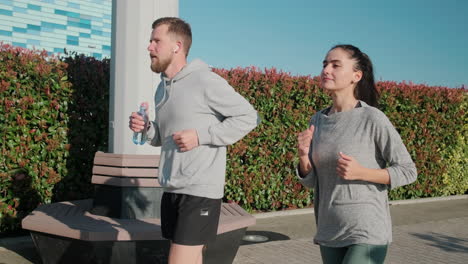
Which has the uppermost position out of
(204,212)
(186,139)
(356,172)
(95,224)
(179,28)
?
(179,28)

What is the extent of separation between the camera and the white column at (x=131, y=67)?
5.01 m

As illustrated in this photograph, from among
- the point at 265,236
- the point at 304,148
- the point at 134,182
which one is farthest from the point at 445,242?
the point at 304,148

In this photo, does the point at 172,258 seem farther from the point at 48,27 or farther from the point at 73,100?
the point at 48,27

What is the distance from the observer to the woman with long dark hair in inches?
91.8

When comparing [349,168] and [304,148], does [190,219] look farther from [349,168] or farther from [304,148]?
[349,168]

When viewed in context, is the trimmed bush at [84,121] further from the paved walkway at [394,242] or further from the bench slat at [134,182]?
the bench slat at [134,182]

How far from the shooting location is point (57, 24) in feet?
146

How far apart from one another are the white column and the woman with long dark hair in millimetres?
2760

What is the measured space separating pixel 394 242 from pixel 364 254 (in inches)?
171

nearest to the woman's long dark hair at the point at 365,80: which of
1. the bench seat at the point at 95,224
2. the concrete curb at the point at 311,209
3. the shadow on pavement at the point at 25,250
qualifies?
the bench seat at the point at 95,224

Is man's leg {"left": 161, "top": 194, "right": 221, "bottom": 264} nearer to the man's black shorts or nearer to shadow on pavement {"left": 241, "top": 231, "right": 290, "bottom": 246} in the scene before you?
the man's black shorts

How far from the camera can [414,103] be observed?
9.79 m

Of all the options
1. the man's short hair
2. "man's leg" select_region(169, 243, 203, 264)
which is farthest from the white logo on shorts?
the man's short hair

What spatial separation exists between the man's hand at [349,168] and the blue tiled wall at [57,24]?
4000 centimetres
